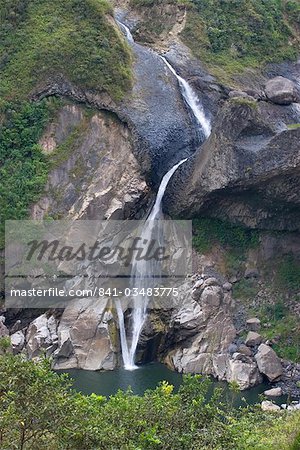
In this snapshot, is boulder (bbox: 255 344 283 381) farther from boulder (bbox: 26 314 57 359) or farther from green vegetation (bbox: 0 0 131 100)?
green vegetation (bbox: 0 0 131 100)

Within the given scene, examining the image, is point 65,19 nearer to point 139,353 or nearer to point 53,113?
point 53,113

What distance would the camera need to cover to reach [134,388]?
2547 cm

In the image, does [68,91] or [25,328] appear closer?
[25,328]

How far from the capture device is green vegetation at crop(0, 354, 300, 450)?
1205 cm

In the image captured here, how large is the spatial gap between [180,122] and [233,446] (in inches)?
937

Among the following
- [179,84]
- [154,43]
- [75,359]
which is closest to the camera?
[75,359]

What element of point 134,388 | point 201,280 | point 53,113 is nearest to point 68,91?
point 53,113

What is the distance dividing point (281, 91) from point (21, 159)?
526 inches

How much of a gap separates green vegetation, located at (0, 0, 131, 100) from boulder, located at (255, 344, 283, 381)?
1403 cm

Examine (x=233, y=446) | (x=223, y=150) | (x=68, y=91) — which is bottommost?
(x=233, y=446)

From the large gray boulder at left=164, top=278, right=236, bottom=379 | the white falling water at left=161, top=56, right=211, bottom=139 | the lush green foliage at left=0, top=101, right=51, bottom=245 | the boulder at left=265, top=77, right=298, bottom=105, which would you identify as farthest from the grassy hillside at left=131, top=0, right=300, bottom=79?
the large gray boulder at left=164, top=278, right=236, bottom=379

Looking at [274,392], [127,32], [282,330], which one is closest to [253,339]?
[282,330]

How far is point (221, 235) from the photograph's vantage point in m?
32.7

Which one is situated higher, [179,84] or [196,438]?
[179,84]
